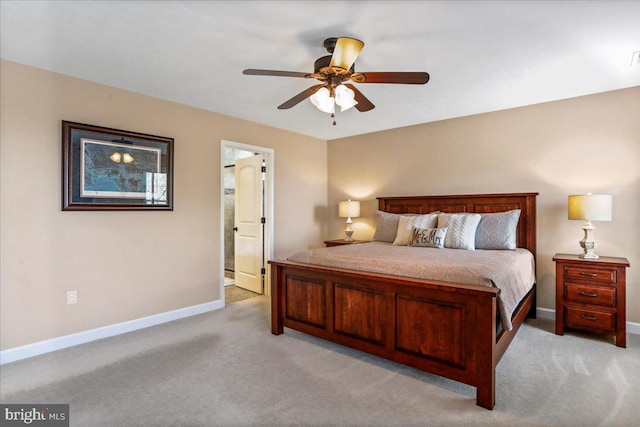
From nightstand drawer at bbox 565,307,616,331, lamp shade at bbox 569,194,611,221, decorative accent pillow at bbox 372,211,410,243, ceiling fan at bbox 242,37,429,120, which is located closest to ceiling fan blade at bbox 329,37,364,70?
ceiling fan at bbox 242,37,429,120

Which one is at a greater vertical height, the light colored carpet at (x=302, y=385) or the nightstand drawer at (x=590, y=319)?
the nightstand drawer at (x=590, y=319)

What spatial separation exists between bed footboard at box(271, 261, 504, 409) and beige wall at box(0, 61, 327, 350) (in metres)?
1.31

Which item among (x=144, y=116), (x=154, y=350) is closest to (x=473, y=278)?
(x=154, y=350)

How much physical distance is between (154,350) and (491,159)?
4.22m

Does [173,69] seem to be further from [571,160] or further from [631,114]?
[631,114]

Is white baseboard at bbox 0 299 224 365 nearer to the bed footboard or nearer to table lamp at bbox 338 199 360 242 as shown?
the bed footboard

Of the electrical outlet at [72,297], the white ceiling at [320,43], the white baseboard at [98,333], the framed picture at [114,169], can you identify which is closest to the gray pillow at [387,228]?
the white ceiling at [320,43]

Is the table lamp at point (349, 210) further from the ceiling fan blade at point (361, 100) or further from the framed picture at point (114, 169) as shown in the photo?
the framed picture at point (114, 169)

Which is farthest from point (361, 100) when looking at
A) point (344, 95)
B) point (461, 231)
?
point (461, 231)

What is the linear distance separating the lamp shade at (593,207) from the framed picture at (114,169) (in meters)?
4.17

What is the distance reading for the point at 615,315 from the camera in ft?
9.73

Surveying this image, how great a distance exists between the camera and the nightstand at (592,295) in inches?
116

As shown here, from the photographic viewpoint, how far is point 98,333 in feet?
→ 10.3

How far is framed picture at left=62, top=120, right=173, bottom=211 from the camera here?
296 cm
